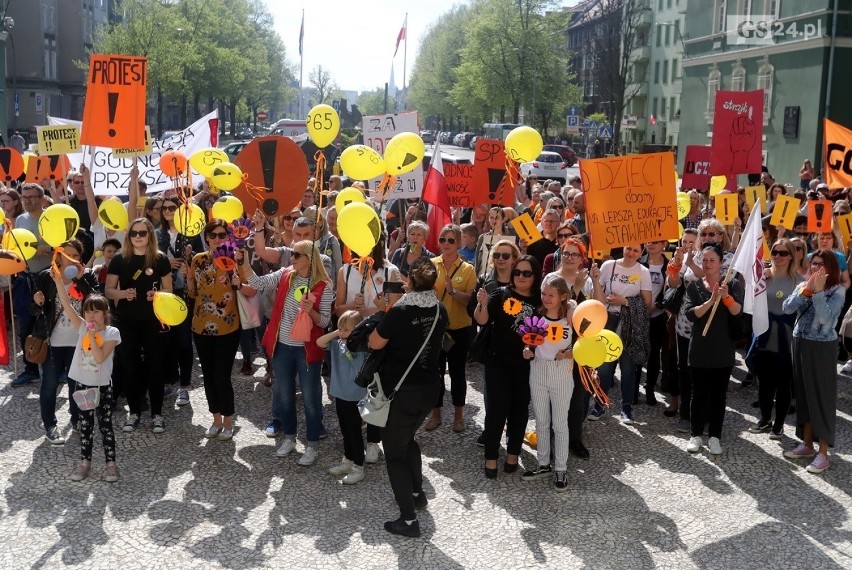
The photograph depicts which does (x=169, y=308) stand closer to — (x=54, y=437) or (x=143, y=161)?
(x=54, y=437)

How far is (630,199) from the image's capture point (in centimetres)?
760

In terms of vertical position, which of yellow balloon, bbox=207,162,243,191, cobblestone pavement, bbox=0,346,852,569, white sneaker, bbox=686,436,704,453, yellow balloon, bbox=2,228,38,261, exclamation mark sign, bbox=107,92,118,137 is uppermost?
exclamation mark sign, bbox=107,92,118,137

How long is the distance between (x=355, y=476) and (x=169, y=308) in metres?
1.94

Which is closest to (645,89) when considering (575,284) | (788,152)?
(788,152)

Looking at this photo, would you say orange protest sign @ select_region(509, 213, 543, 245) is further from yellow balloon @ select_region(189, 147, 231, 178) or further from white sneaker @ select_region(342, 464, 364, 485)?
white sneaker @ select_region(342, 464, 364, 485)

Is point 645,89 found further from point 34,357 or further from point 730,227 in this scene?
point 34,357

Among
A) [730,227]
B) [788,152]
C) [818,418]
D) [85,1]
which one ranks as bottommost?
[818,418]

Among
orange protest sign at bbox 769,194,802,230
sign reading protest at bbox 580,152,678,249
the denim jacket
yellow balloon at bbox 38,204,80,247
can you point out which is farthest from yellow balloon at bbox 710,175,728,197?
yellow balloon at bbox 38,204,80,247

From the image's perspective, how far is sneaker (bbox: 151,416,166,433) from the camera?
7.41 metres

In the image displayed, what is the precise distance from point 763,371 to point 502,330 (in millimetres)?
2735

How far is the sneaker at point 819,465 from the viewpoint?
6.77m

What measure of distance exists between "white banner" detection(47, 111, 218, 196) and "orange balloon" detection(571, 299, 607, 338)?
21.0 feet

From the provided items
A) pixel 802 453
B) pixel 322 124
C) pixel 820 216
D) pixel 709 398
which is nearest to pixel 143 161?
pixel 322 124

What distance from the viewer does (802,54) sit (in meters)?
27.0
